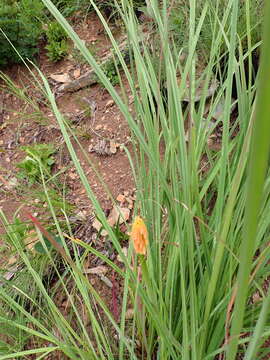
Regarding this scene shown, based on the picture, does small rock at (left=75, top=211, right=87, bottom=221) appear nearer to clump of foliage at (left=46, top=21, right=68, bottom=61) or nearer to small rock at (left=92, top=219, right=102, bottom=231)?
small rock at (left=92, top=219, right=102, bottom=231)

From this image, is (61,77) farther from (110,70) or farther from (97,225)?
(97,225)

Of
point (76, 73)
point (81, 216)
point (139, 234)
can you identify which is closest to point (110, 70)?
point (76, 73)

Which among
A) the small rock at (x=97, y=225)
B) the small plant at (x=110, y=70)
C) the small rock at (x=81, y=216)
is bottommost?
the small rock at (x=97, y=225)

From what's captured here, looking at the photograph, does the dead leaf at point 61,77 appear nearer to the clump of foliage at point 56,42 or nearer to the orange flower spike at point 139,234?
the clump of foliage at point 56,42

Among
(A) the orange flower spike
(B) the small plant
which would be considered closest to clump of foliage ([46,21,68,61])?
(B) the small plant

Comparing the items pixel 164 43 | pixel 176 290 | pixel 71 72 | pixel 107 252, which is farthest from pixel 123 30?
pixel 176 290

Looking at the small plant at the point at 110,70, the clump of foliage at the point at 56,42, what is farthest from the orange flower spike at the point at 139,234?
the clump of foliage at the point at 56,42
